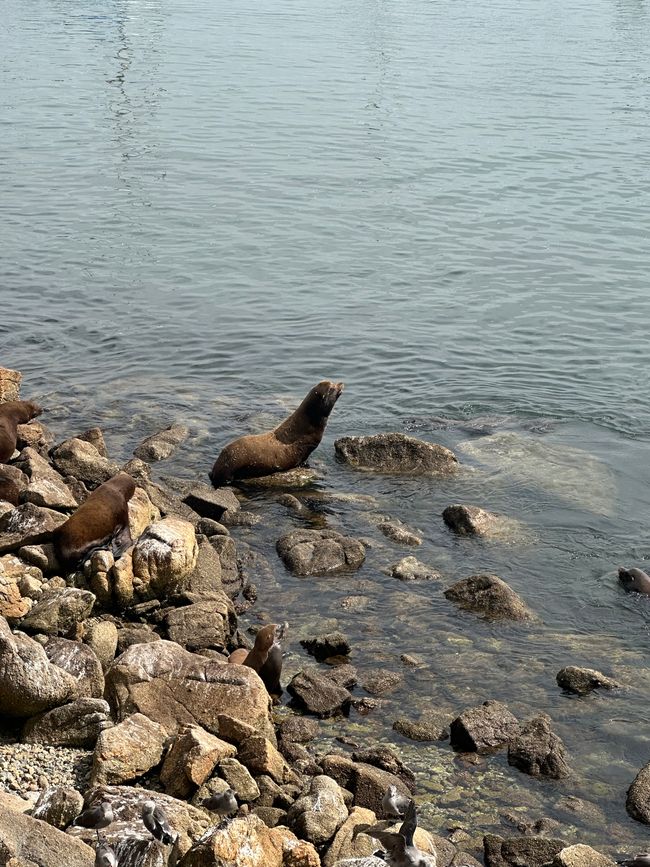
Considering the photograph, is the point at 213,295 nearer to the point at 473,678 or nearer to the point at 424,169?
the point at 424,169

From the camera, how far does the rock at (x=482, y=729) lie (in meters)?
8.45

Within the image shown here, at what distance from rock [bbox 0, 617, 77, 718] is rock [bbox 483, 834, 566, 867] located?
2.94 meters

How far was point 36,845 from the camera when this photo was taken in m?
5.39

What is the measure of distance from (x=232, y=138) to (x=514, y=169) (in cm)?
922

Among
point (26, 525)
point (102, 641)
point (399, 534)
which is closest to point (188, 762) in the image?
point (102, 641)

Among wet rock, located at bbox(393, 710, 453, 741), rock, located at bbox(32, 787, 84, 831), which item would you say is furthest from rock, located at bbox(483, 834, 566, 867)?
rock, located at bbox(32, 787, 84, 831)

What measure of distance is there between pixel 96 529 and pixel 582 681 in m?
4.44

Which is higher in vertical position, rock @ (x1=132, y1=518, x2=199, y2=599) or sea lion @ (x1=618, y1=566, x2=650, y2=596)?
rock @ (x1=132, y1=518, x2=199, y2=599)

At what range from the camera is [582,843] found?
24.4ft

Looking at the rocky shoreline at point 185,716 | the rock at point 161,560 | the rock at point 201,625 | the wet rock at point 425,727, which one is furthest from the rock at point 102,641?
the wet rock at point 425,727

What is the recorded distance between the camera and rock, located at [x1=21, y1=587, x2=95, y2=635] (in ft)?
27.1

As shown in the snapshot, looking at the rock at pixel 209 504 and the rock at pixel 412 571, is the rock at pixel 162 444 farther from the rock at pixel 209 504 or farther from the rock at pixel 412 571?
the rock at pixel 412 571

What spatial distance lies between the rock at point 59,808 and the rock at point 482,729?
3.43 metres

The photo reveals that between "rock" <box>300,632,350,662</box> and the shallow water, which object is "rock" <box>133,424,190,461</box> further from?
"rock" <box>300,632,350,662</box>
